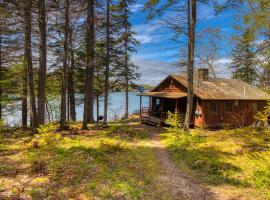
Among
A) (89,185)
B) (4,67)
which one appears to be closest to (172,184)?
(89,185)

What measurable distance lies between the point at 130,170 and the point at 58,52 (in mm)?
17306

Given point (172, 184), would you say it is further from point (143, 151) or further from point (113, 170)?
Result: point (143, 151)

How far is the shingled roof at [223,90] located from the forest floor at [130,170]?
9426mm

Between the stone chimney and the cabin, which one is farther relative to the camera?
the stone chimney

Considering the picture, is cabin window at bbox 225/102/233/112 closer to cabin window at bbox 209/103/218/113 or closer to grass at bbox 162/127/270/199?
cabin window at bbox 209/103/218/113

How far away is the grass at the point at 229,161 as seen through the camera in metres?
7.27

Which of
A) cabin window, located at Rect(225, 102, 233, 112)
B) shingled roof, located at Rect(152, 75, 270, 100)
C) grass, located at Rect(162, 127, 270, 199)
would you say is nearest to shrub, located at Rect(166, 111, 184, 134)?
grass, located at Rect(162, 127, 270, 199)

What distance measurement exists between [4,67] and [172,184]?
64.3ft

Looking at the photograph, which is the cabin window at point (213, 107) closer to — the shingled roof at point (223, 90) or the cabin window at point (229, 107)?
the shingled roof at point (223, 90)

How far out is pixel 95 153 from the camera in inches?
406

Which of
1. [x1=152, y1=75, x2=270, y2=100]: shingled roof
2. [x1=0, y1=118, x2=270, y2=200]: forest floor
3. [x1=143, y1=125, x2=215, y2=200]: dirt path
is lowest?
[x1=143, y1=125, x2=215, y2=200]: dirt path

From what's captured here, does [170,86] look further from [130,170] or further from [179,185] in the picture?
[179,185]

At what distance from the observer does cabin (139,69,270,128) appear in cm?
2209

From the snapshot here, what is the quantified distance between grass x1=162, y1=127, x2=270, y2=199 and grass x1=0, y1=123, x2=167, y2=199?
5.30 feet
